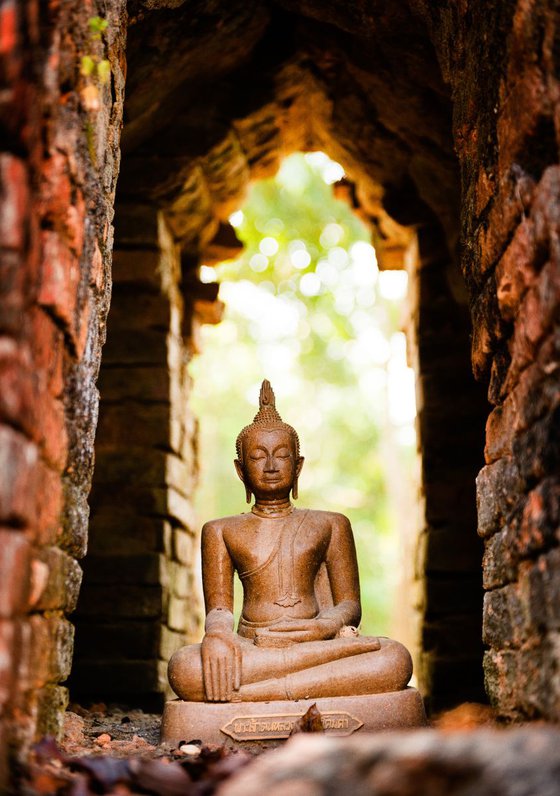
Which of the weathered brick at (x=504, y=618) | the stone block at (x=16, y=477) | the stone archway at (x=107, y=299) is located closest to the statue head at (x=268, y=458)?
the stone archway at (x=107, y=299)

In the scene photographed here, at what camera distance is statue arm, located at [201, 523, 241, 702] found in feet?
13.9

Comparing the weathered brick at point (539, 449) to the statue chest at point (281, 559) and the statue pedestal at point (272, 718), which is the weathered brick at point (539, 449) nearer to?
the statue pedestal at point (272, 718)

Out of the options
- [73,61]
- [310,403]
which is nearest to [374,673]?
[73,61]

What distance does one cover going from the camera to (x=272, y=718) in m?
4.06

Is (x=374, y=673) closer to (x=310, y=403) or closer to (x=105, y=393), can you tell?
(x=105, y=393)

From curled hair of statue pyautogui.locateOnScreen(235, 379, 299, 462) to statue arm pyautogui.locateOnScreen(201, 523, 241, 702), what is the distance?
565mm

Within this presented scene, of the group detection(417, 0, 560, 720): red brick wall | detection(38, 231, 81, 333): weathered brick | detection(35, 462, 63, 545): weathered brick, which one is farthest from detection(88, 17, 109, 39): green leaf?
detection(35, 462, 63, 545): weathered brick

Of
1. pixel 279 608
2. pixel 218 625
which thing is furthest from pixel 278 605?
pixel 218 625

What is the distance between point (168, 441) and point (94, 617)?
1.34 meters

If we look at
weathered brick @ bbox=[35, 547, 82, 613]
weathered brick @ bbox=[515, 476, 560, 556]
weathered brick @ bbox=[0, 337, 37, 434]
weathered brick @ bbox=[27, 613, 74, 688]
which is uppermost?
weathered brick @ bbox=[0, 337, 37, 434]

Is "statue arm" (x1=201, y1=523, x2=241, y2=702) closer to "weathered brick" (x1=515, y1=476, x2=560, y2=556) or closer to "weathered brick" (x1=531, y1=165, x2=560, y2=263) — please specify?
"weathered brick" (x1=515, y1=476, x2=560, y2=556)

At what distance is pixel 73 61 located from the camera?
10.3ft

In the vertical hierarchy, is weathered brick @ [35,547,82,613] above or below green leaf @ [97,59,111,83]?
below

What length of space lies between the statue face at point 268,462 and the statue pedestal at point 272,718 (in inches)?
52.8
